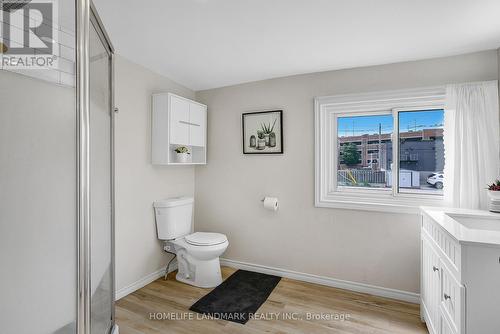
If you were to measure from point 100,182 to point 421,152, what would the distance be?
2673 millimetres

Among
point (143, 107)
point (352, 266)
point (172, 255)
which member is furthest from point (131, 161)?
point (352, 266)

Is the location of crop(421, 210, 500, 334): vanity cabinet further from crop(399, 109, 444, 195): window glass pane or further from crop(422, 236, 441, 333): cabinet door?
crop(399, 109, 444, 195): window glass pane

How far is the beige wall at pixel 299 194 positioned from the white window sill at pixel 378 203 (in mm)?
70

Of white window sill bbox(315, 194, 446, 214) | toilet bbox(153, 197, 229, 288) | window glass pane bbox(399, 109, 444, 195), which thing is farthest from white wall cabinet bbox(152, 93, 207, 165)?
window glass pane bbox(399, 109, 444, 195)

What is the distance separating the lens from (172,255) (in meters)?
2.97

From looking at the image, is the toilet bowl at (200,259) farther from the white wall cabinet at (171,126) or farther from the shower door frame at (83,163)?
the shower door frame at (83,163)

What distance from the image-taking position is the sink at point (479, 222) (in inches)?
69.0

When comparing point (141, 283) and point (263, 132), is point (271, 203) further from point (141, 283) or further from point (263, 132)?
point (141, 283)

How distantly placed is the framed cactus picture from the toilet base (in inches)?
51.0

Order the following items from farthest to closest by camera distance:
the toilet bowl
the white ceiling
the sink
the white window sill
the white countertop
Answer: the toilet bowl, the white window sill, the sink, the white ceiling, the white countertop

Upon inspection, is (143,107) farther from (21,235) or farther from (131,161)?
(21,235)

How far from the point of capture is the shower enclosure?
1104 mm

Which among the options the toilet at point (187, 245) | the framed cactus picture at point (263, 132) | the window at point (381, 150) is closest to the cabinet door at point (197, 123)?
the framed cactus picture at point (263, 132)

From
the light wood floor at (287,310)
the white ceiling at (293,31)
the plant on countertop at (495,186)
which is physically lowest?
the light wood floor at (287,310)
